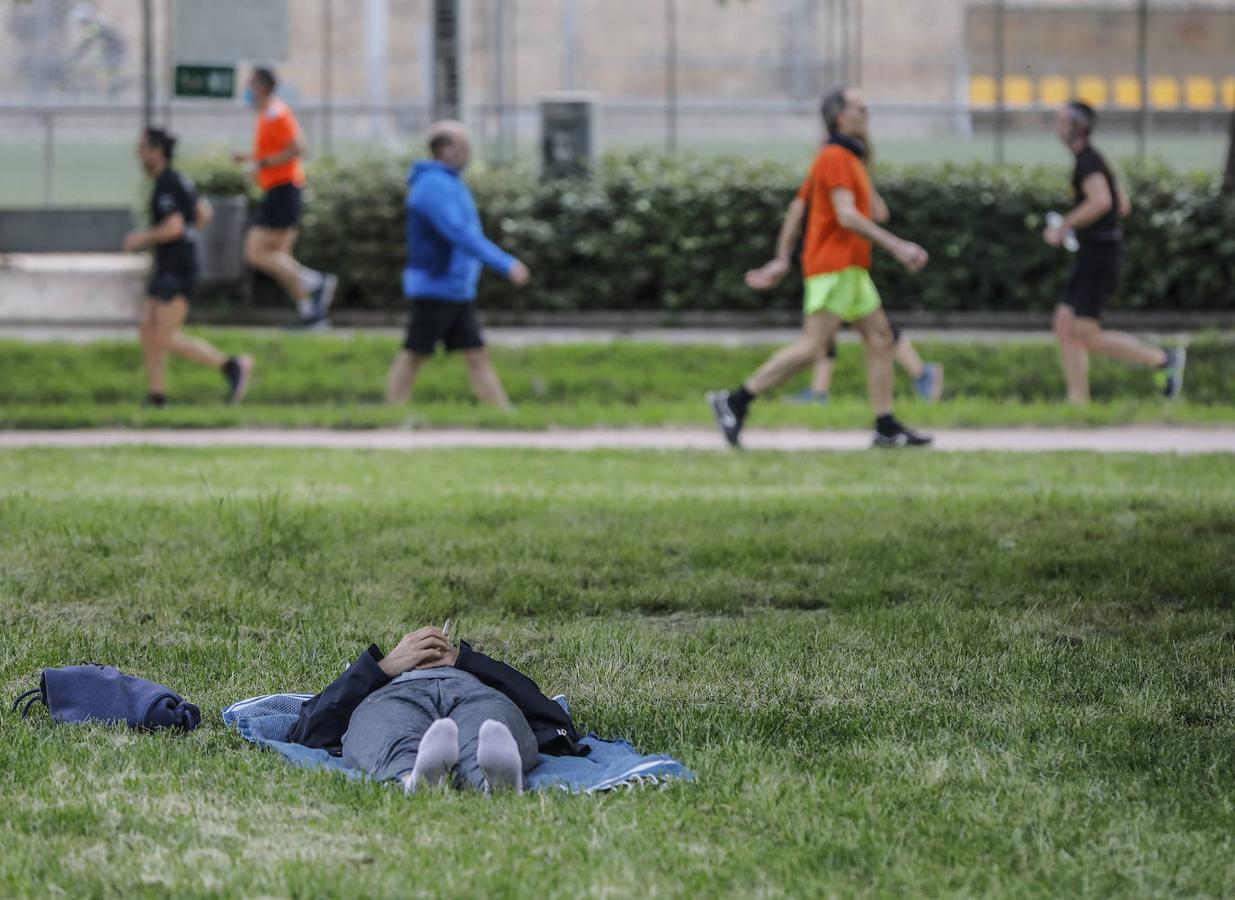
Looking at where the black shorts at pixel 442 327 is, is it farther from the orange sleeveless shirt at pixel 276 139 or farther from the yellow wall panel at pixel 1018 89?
the yellow wall panel at pixel 1018 89

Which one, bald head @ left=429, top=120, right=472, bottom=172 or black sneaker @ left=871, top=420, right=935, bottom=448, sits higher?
bald head @ left=429, top=120, right=472, bottom=172

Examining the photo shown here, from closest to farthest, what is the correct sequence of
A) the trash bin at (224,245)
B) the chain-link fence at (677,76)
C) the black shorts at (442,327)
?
the black shorts at (442,327) → the trash bin at (224,245) → the chain-link fence at (677,76)

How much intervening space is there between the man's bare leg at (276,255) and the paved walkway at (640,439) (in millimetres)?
3473

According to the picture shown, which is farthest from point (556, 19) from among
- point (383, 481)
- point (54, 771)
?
point (54, 771)

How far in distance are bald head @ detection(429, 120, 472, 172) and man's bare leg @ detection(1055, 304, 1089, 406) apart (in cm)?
397

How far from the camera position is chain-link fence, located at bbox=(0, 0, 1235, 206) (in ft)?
83.9

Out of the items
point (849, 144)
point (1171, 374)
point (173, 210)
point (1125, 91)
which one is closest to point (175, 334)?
point (173, 210)

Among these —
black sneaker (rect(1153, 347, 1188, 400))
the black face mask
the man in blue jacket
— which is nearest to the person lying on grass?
the black face mask

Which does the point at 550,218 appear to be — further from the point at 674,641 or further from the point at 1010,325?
the point at 674,641

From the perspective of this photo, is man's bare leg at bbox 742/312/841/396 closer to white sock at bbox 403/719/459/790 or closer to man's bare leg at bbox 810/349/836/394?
man's bare leg at bbox 810/349/836/394

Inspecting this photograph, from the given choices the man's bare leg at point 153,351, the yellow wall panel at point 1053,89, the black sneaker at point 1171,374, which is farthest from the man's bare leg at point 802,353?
the yellow wall panel at point 1053,89

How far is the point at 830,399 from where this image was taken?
13.8m

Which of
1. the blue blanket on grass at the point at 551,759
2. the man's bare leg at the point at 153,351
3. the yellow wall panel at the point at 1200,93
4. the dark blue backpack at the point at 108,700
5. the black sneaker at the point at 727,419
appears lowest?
the blue blanket on grass at the point at 551,759

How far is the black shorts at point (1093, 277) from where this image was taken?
1225 cm
